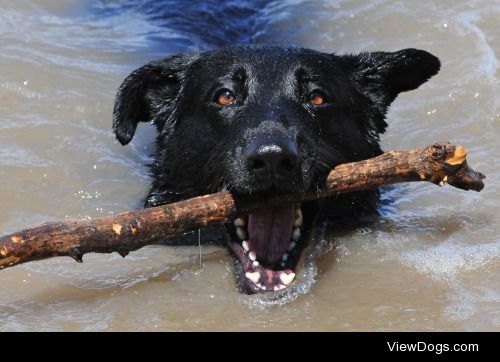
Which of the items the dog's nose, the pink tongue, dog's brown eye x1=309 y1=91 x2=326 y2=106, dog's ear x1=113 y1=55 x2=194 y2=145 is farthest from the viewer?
dog's ear x1=113 y1=55 x2=194 y2=145

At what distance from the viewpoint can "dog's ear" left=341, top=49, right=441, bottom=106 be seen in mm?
5129

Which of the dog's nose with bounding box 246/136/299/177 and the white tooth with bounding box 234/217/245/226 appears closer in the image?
the dog's nose with bounding box 246/136/299/177

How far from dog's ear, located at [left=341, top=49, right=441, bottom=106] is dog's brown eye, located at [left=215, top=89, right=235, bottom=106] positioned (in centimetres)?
85

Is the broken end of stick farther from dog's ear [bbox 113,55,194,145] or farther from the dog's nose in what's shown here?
dog's ear [bbox 113,55,194,145]

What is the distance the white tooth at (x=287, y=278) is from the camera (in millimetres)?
4012

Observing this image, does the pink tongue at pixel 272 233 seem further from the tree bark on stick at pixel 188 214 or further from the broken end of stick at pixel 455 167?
the broken end of stick at pixel 455 167

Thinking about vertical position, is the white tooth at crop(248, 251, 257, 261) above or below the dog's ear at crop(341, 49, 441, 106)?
below

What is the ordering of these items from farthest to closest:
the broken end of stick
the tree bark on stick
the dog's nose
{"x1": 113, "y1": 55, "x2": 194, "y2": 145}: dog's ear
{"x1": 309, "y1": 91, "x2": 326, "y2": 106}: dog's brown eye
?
{"x1": 113, "y1": 55, "x2": 194, "y2": 145}: dog's ear < {"x1": 309, "y1": 91, "x2": 326, "y2": 106}: dog's brown eye < the broken end of stick < the dog's nose < the tree bark on stick

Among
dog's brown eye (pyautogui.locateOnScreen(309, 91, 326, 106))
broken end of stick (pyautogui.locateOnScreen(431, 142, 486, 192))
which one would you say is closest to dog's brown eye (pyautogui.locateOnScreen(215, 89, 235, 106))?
dog's brown eye (pyautogui.locateOnScreen(309, 91, 326, 106))

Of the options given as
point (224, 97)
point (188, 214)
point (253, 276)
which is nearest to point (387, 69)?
point (224, 97)

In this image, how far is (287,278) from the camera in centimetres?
402

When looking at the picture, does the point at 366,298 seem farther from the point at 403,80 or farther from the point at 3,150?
the point at 3,150
